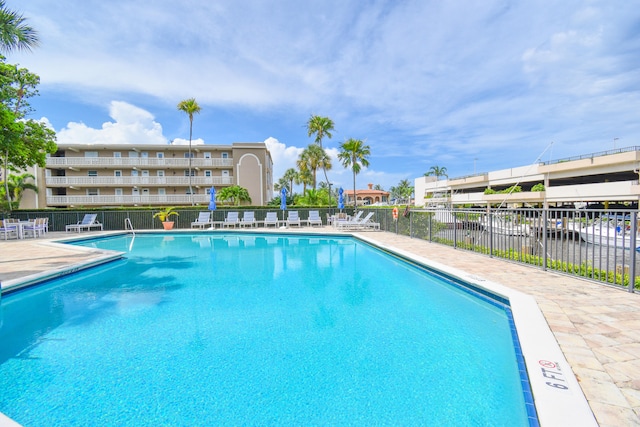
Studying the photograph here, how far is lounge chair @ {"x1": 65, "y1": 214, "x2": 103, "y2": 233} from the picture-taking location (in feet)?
57.9

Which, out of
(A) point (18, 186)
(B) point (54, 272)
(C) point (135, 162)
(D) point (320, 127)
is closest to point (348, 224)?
(B) point (54, 272)

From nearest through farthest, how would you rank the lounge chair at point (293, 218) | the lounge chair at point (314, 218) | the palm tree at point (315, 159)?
1. the lounge chair at point (293, 218)
2. the lounge chair at point (314, 218)
3. the palm tree at point (315, 159)

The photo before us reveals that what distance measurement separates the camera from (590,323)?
3.37m

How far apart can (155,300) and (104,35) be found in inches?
407

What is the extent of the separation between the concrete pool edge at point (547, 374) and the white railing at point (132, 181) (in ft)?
100

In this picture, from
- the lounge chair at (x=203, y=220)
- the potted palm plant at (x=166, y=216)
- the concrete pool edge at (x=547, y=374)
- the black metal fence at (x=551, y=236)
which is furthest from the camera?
the lounge chair at (x=203, y=220)

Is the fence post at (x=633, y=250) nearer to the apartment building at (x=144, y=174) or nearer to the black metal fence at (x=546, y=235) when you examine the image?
the black metal fence at (x=546, y=235)

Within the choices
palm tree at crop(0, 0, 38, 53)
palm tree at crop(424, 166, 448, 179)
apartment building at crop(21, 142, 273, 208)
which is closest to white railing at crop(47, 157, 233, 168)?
apartment building at crop(21, 142, 273, 208)

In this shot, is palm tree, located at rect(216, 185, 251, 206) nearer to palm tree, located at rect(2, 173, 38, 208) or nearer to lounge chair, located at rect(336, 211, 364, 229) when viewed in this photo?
lounge chair, located at rect(336, 211, 364, 229)

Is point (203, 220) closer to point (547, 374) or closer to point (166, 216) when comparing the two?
point (166, 216)

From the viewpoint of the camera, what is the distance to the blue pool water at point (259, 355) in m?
2.52

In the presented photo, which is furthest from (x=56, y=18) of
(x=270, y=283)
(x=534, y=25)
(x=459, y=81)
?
(x=459, y=81)

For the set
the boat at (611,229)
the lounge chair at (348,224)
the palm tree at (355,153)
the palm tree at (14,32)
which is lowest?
the lounge chair at (348,224)

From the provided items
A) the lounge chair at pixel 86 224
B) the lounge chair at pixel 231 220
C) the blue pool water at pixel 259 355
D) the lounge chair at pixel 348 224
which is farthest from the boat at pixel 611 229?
the lounge chair at pixel 86 224
